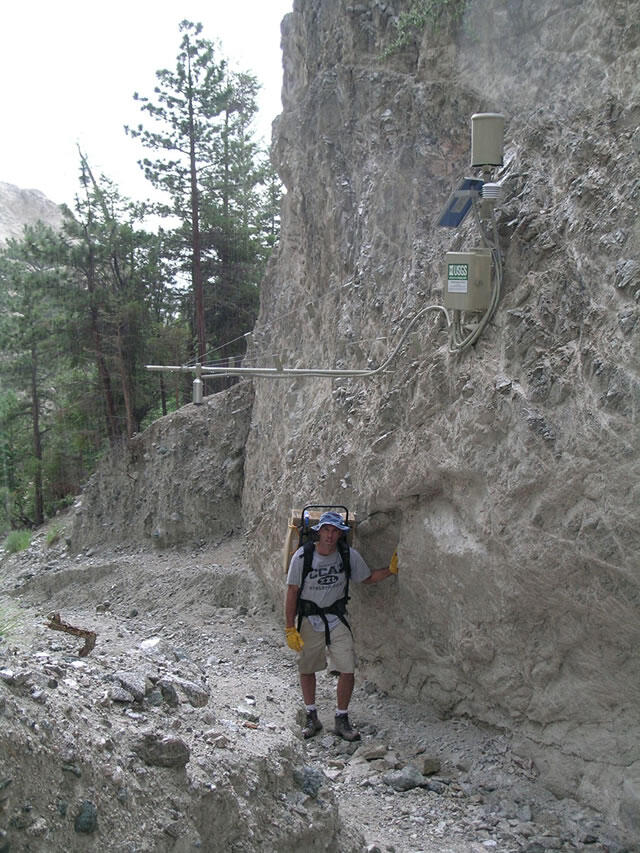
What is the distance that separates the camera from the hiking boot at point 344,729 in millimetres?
6949

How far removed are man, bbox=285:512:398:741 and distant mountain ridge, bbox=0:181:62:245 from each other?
52.9 m

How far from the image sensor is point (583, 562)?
5.21m

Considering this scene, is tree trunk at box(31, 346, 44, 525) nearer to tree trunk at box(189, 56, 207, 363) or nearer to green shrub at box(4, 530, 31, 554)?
green shrub at box(4, 530, 31, 554)

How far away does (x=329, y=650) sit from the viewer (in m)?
7.32

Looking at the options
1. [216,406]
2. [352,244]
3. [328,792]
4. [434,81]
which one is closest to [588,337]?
[328,792]

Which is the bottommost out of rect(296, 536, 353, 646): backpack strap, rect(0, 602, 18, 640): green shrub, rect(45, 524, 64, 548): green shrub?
rect(45, 524, 64, 548): green shrub

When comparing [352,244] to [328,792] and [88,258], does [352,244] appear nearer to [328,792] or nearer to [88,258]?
[328,792]

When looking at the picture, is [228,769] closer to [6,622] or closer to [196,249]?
[6,622]

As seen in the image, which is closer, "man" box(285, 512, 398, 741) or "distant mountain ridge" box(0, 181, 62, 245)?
"man" box(285, 512, 398, 741)

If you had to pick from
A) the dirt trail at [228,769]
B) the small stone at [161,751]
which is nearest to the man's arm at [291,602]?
the dirt trail at [228,769]

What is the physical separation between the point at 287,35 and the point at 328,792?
1117cm

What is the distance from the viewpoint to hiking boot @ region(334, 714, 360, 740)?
6.95 metres

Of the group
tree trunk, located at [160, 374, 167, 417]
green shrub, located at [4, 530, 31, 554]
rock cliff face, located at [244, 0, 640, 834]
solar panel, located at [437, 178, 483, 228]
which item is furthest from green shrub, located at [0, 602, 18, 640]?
tree trunk, located at [160, 374, 167, 417]

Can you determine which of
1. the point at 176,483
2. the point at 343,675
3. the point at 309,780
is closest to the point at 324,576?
the point at 343,675
